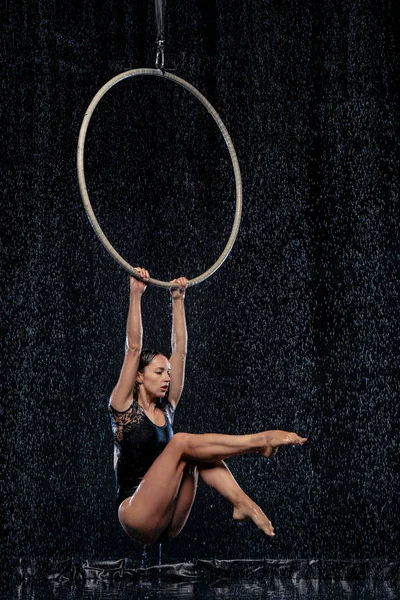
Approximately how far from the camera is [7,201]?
19.9 feet

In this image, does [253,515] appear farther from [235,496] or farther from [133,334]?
[133,334]

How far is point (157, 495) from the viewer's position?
402cm

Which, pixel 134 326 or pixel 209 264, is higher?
Result: pixel 209 264

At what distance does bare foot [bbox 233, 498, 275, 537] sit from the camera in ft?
12.5

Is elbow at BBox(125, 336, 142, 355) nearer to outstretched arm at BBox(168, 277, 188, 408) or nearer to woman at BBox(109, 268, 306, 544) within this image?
woman at BBox(109, 268, 306, 544)

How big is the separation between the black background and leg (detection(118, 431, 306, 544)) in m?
2.01

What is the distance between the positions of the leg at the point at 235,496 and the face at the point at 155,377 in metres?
0.42

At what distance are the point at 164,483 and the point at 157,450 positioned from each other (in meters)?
0.27

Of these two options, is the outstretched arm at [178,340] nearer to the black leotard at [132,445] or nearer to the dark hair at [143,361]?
the dark hair at [143,361]

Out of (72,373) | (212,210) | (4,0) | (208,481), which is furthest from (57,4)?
(208,481)

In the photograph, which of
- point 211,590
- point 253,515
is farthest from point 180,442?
point 211,590

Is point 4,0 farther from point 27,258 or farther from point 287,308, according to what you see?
point 287,308

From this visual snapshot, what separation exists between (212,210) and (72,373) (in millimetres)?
1500

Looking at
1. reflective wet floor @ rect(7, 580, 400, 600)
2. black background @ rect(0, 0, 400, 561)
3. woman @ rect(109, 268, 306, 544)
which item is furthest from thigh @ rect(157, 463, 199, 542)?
black background @ rect(0, 0, 400, 561)
